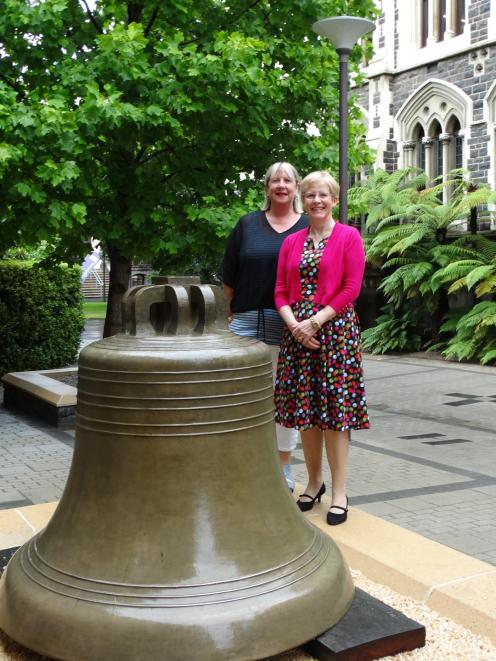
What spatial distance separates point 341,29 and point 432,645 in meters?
6.79

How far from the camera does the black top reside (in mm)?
4488

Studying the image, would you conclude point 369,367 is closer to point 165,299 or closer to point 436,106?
point 436,106

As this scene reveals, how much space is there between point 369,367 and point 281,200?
1088 cm

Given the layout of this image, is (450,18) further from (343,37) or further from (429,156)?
(343,37)

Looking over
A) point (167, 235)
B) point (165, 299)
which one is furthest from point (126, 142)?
point (165, 299)

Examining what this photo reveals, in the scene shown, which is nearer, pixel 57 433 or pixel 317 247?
pixel 317 247

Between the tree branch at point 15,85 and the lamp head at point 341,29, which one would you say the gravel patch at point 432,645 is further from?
the tree branch at point 15,85

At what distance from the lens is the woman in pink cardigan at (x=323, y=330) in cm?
406

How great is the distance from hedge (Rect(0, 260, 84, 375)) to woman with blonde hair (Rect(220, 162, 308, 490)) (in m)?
7.69

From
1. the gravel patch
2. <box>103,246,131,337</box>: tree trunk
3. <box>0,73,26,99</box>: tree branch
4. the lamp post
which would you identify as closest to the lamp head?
the lamp post

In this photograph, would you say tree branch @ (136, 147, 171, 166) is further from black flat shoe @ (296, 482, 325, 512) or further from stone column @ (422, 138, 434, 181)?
stone column @ (422, 138, 434, 181)

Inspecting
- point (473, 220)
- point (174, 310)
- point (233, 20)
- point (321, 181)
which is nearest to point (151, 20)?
point (233, 20)

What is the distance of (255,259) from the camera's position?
14.7ft

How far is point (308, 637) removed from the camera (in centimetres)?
271
